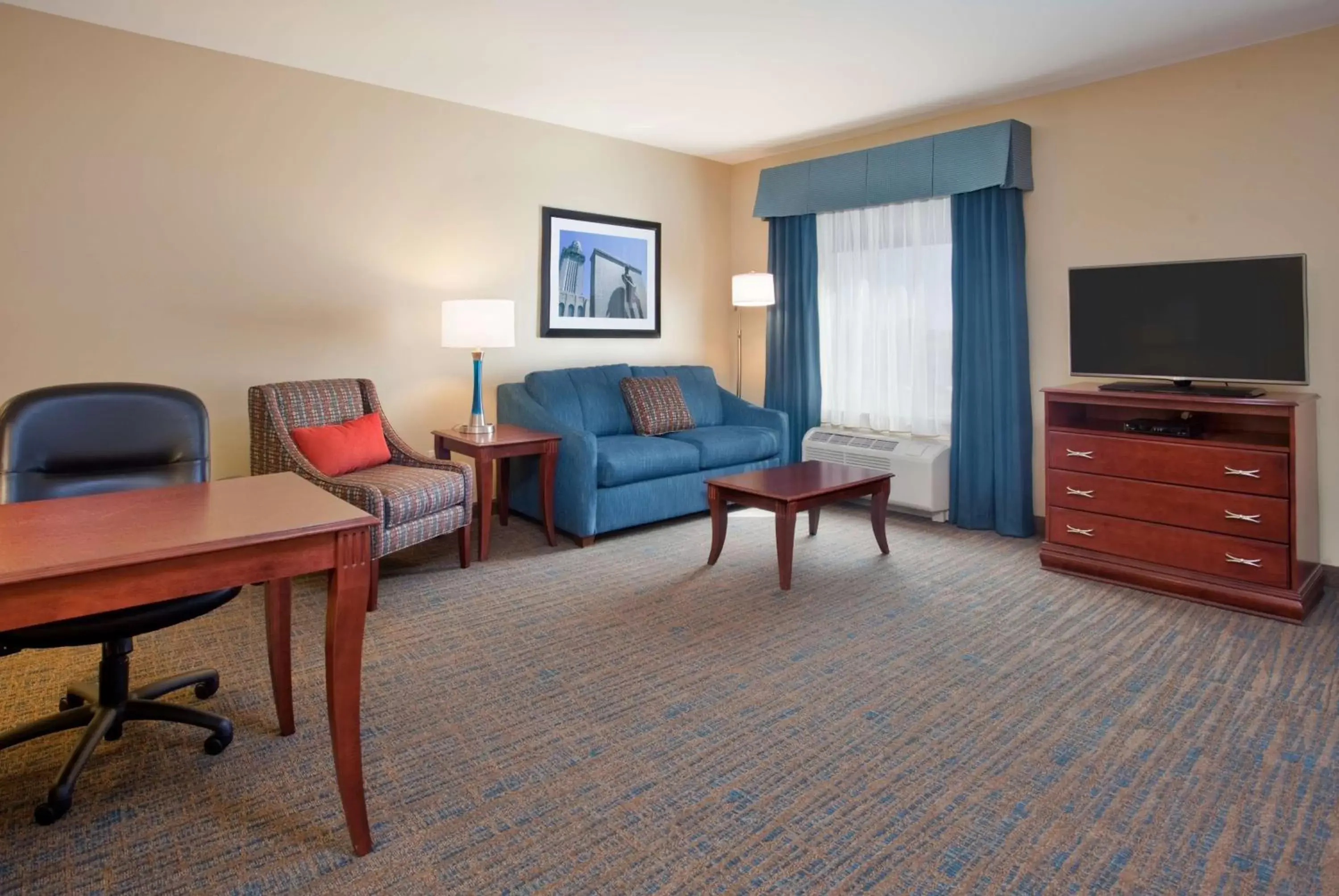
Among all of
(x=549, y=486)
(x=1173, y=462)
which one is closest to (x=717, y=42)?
(x=549, y=486)

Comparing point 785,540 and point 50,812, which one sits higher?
point 785,540

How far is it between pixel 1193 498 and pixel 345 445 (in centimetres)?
384

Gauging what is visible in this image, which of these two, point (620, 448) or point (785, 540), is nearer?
point (785, 540)

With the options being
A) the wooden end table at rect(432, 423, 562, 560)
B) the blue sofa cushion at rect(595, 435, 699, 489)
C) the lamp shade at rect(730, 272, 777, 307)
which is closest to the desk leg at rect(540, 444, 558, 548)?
the wooden end table at rect(432, 423, 562, 560)

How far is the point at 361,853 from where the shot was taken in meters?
1.71

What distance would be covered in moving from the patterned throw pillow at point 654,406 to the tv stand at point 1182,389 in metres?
2.46

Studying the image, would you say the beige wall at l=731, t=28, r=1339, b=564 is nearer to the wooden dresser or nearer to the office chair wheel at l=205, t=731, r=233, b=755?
the wooden dresser

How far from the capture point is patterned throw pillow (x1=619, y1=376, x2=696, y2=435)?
4984mm

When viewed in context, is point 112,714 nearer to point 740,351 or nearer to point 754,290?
point 754,290

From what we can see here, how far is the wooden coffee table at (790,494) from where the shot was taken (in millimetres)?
3473

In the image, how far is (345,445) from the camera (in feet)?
12.0

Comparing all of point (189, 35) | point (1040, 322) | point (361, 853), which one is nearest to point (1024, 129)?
point (1040, 322)

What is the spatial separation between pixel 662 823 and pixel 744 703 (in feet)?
2.15

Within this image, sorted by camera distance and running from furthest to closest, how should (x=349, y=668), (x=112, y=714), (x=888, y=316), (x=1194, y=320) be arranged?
(x=888, y=316), (x=1194, y=320), (x=112, y=714), (x=349, y=668)
